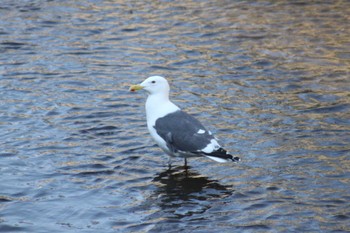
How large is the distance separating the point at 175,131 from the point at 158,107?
0.55 meters

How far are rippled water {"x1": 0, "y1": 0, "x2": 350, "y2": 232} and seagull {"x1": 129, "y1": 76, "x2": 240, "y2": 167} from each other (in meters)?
0.35

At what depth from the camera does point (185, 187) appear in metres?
9.38

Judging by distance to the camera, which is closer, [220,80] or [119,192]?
[119,192]

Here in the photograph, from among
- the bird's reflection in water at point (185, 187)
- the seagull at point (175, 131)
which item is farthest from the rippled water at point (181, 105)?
the seagull at point (175, 131)

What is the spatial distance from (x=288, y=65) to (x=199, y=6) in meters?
4.14

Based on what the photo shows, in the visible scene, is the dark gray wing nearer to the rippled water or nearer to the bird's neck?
the bird's neck

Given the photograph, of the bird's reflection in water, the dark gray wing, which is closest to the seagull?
the dark gray wing

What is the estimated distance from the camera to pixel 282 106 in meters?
11.8

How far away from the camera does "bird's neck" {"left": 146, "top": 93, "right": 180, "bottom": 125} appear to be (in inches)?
391

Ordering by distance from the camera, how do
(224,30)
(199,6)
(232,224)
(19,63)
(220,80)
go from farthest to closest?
(199,6)
(224,30)
(19,63)
(220,80)
(232,224)

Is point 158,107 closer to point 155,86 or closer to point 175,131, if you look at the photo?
point 155,86

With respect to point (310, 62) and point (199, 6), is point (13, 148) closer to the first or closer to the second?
point (310, 62)

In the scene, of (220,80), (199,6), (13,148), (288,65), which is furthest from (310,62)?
(13,148)

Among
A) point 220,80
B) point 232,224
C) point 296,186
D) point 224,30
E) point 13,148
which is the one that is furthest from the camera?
point 224,30
